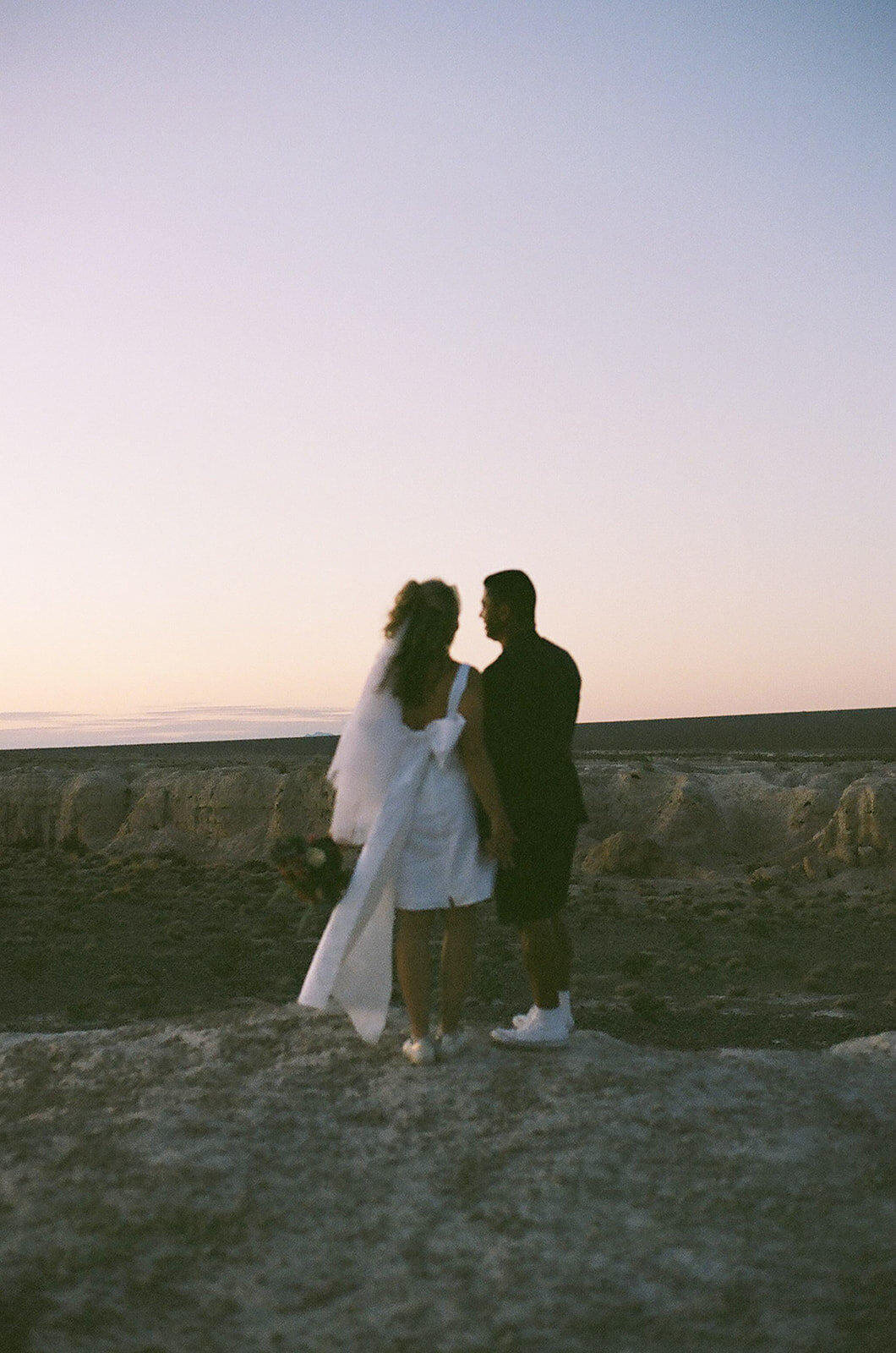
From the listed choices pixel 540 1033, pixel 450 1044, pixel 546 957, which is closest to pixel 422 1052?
pixel 450 1044

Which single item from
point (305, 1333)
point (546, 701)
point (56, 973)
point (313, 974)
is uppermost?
point (546, 701)

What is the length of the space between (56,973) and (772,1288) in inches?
422

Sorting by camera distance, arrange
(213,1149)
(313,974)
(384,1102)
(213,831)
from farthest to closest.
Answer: (213,831), (313,974), (384,1102), (213,1149)

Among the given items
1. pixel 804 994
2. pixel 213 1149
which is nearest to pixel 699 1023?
pixel 804 994

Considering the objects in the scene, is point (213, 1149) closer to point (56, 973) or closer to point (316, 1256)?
point (316, 1256)

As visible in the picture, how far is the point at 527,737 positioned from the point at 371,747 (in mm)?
604

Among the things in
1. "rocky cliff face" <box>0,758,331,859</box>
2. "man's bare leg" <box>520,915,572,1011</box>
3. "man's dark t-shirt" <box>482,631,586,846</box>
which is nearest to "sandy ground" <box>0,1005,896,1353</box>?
"man's bare leg" <box>520,915,572,1011</box>

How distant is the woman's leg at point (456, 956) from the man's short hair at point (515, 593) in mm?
1140

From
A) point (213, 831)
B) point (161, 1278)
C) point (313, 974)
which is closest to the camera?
point (161, 1278)

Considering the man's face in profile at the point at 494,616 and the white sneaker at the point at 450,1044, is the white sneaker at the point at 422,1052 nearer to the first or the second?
the white sneaker at the point at 450,1044

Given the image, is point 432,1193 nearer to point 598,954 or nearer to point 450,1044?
point 450,1044

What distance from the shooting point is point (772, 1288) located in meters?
3.10

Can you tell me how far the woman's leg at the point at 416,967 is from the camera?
14.8ft

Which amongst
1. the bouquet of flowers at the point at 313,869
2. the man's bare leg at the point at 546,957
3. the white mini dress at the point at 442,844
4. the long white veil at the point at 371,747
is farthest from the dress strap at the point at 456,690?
the man's bare leg at the point at 546,957
